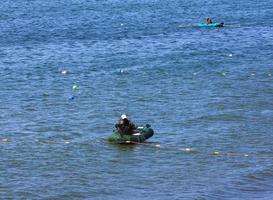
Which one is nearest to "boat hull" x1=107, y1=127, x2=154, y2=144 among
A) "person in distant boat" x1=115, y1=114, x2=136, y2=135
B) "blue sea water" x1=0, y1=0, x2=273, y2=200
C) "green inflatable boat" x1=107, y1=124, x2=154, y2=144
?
"green inflatable boat" x1=107, y1=124, x2=154, y2=144

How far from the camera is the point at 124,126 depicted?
35.8m

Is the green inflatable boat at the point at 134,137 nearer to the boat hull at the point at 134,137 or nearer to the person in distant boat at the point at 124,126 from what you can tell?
the boat hull at the point at 134,137

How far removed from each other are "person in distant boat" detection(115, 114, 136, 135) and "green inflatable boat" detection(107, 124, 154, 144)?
18 centimetres

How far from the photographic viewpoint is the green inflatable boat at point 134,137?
36.0 meters

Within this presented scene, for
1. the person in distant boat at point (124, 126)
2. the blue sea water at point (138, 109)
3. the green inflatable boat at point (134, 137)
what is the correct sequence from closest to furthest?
the blue sea water at point (138, 109), the person in distant boat at point (124, 126), the green inflatable boat at point (134, 137)

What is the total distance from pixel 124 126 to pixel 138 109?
7.56 metres

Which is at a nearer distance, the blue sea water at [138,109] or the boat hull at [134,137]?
the blue sea water at [138,109]

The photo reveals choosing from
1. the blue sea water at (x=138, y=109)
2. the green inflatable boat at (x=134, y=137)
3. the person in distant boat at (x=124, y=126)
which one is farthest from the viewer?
the green inflatable boat at (x=134, y=137)

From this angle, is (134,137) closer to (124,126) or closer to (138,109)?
(124,126)

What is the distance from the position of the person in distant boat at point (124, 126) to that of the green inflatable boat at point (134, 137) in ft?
0.59

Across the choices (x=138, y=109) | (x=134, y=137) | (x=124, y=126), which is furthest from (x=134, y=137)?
(x=138, y=109)

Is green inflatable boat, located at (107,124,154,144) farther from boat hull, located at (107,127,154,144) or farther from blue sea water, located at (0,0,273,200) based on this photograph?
blue sea water, located at (0,0,273,200)

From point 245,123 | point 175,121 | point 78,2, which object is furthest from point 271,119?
point 78,2

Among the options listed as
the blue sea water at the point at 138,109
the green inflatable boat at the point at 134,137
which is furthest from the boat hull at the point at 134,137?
the blue sea water at the point at 138,109
